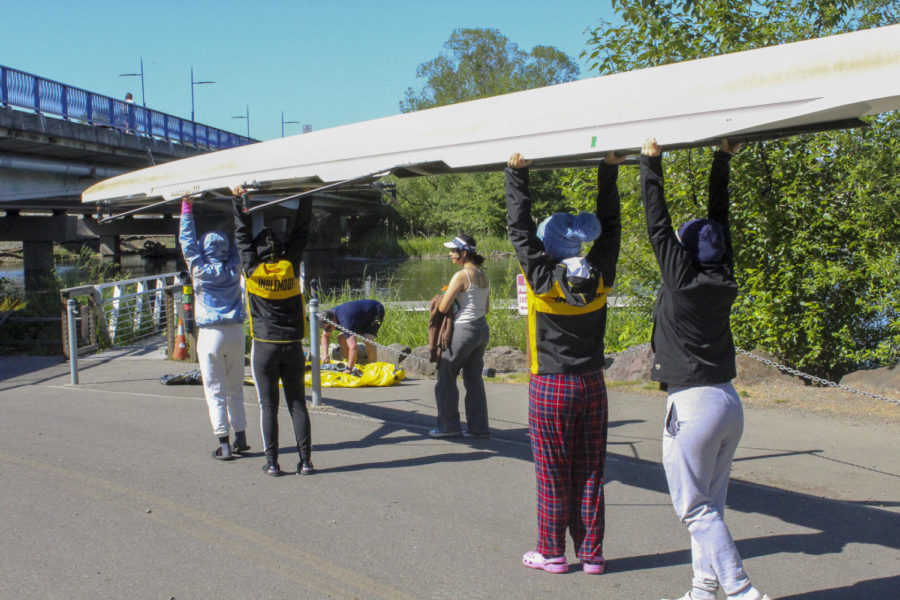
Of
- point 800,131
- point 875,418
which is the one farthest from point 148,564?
point 875,418

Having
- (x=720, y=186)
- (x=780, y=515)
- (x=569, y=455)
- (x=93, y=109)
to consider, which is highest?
(x=93, y=109)

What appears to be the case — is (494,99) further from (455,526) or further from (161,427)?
(161,427)

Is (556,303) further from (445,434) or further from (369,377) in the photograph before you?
(369,377)

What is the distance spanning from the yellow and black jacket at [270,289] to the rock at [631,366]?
492cm

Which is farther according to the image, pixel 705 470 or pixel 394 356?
pixel 394 356

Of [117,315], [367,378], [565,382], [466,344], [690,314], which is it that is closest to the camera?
[690,314]

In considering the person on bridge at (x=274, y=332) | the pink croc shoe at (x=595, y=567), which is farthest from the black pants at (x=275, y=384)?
the pink croc shoe at (x=595, y=567)

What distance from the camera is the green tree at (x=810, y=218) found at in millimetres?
8766

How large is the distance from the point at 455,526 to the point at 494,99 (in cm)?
276

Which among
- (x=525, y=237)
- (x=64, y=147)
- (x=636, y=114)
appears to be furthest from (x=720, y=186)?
(x=64, y=147)

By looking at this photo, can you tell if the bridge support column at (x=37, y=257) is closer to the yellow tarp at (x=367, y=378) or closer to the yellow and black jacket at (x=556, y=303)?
the yellow tarp at (x=367, y=378)

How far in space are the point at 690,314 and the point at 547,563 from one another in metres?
1.56

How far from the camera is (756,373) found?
29.8 feet

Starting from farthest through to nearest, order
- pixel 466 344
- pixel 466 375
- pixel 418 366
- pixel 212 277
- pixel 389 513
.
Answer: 1. pixel 418 366
2. pixel 466 375
3. pixel 466 344
4. pixel 212 277
5. pixel 389 513
